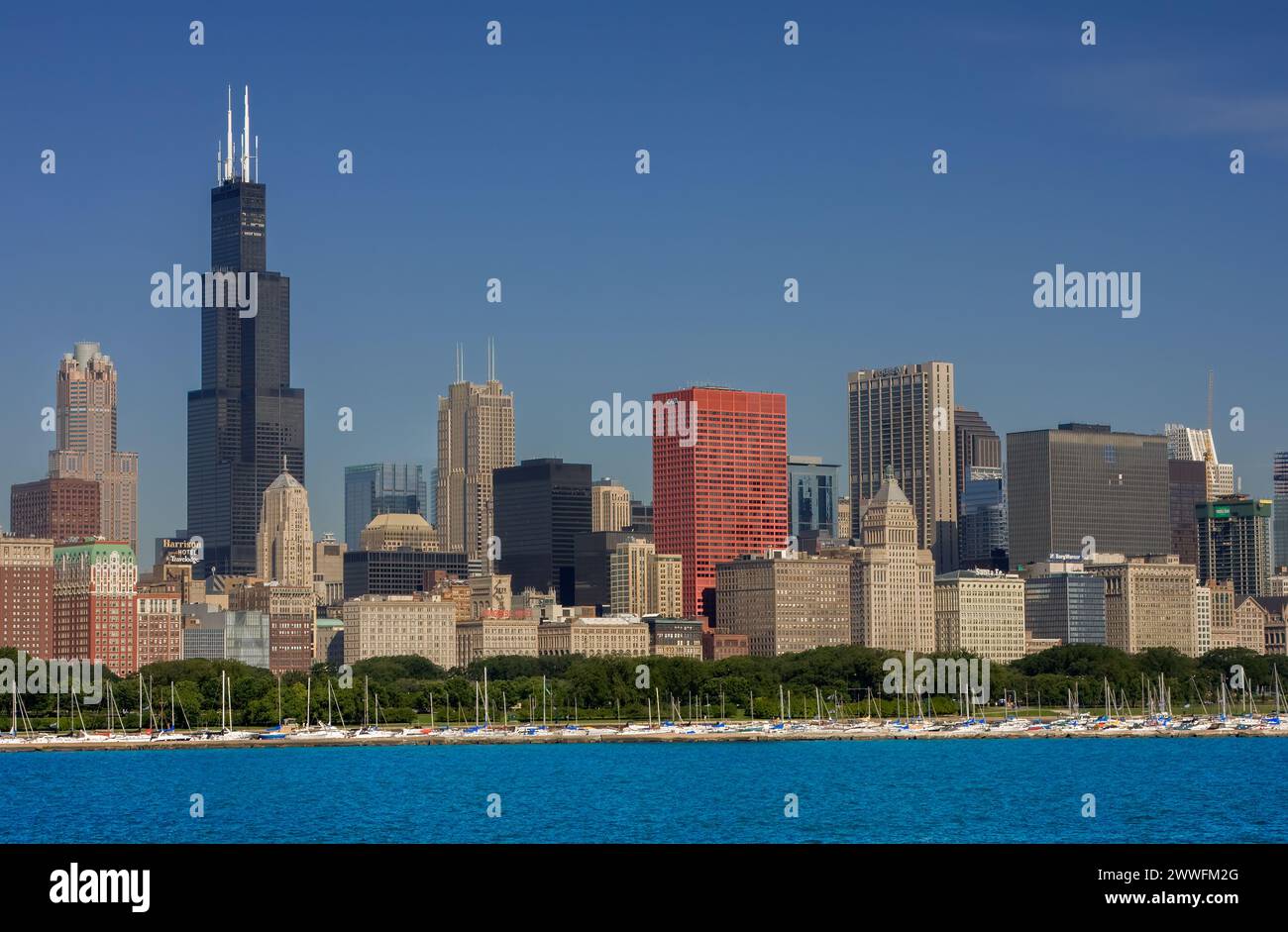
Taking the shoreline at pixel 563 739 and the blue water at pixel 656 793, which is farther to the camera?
the shoreline at pixel 563 739

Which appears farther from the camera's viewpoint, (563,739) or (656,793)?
(563,739)

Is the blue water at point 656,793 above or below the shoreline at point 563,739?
above

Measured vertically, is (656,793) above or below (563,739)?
above

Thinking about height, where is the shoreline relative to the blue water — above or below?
below

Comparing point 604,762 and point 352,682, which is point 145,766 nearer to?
point 604,762

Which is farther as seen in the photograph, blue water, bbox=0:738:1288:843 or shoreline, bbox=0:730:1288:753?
shoreline, bbox=0:730:1288:753
